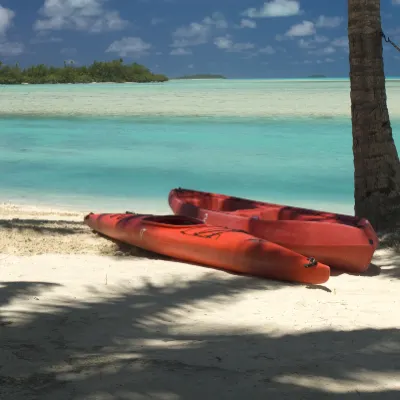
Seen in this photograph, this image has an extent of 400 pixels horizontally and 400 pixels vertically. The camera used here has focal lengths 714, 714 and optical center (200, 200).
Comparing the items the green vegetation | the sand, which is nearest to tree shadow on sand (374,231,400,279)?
the sand

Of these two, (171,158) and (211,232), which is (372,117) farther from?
(171,158)

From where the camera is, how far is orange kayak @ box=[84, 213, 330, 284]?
200 inches

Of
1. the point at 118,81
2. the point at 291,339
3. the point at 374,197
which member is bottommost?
the point at 291,339

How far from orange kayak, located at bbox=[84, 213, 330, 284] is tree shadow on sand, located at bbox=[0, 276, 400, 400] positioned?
2.80ft

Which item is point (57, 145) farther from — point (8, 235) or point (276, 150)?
point (8, 235)

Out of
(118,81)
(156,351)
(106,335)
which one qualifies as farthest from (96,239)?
(118,81)

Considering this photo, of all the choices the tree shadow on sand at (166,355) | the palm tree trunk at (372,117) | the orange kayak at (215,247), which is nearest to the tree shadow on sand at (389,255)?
the palm tree trunk at (372,117)

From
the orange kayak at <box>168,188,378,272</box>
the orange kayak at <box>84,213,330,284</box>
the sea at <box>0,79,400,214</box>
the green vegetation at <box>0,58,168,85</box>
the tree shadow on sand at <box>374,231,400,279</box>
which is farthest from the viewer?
the green vegetation at <box>0,58,168,85</box>

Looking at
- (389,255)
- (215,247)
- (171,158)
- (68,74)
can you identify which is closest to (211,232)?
(215,247)

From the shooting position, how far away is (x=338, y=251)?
548cm

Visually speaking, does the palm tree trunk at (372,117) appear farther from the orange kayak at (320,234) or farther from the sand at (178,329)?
the orange kayak at (320,234)

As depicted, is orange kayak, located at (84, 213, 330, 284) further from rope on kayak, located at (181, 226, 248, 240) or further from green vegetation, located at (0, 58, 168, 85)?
green vegetation, located at (0, 58, 168, 85)

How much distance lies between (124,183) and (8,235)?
738 cm

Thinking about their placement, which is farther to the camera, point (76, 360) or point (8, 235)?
point (8, 235)
